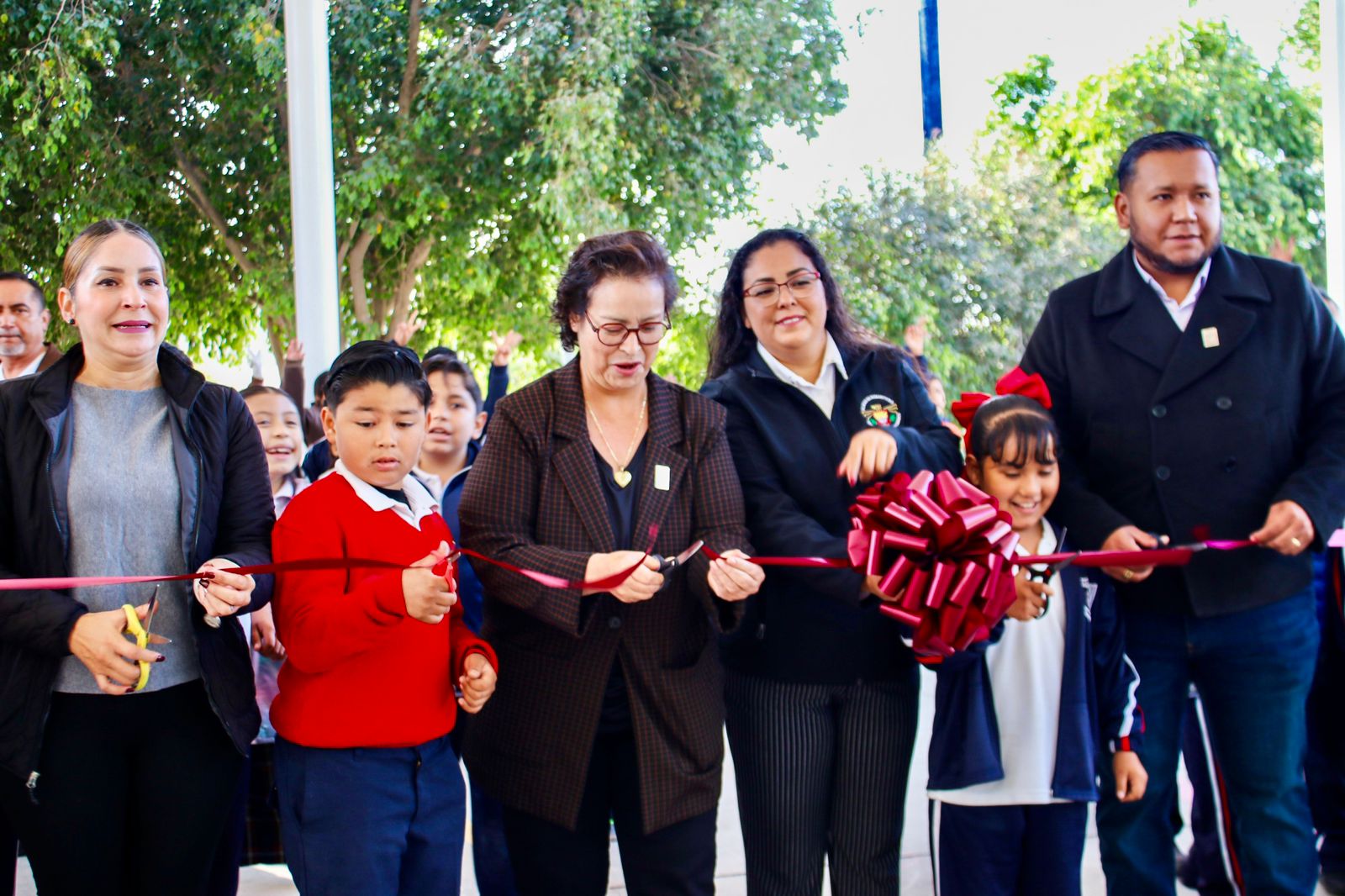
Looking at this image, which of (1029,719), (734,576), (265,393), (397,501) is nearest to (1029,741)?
(1029,719)

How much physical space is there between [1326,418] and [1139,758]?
820 millimetres

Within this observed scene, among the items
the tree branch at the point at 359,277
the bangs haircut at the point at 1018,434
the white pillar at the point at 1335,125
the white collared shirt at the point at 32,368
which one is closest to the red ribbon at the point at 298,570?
the bangs haircut at the point at 1018,434

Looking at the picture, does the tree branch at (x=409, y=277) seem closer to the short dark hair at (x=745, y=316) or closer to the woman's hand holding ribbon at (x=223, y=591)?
the short dark hair at (x=745, y=316)

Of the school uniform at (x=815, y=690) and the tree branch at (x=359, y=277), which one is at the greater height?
the tree branch at (x=359, y=277)

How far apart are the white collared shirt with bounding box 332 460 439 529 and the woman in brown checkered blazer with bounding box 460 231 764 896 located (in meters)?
0.09

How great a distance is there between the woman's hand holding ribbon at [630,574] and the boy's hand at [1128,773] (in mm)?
1034

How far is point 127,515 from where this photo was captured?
6.58ft

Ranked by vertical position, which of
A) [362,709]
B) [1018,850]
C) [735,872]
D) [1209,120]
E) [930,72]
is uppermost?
[930,72]

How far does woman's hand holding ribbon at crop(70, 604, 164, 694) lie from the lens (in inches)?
73.0

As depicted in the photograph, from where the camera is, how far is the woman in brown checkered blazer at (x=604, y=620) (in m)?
2.08

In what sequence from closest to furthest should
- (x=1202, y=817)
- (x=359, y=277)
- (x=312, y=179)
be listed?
(x=1202, y=817) < (x=312, y=179) < (x=359, y=277)

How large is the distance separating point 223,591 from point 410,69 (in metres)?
4.63

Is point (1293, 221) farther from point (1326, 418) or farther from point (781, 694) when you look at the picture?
point (781, 694)

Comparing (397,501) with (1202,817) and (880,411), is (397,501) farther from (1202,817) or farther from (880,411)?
(1202,817)
